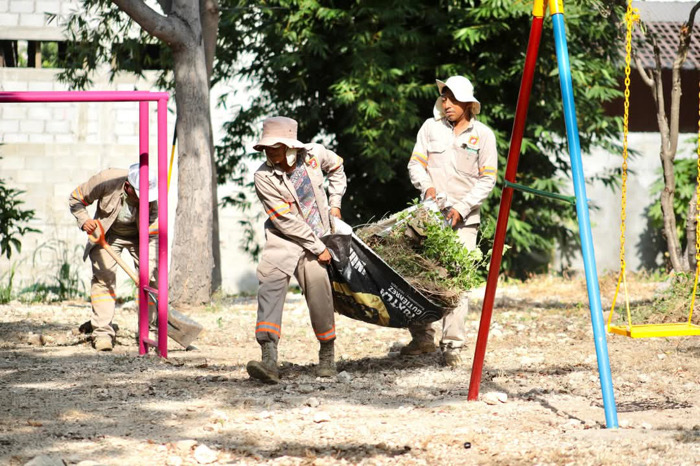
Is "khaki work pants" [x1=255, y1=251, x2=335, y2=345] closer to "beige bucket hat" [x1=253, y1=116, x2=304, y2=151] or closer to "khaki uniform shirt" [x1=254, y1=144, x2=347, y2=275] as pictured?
"khaki uniform shirt" [x1=254, y1=144, x2=347, y2=275]

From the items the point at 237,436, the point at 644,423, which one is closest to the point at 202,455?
the point at 237,436

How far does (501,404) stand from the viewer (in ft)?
16.4

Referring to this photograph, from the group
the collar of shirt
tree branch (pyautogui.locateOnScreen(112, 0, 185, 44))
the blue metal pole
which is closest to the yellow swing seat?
the blue metal pole

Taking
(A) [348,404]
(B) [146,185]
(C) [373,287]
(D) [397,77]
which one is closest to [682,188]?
(D) [397,77]

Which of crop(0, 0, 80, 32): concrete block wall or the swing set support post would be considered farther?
crop(0, 0, 80, 32): concrete block wall

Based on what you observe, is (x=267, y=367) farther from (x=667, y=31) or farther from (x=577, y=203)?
(x=667, y=31)

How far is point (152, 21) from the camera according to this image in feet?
28.5

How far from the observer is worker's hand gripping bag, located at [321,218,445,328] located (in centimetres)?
557

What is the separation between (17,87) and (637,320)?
33.5ft

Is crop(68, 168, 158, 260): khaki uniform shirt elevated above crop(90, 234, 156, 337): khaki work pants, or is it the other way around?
crop(68, 168, 158, 260): khaki uniform shirt

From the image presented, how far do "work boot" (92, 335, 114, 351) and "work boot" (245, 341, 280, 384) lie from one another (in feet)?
5.87

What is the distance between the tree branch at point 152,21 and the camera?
8367 millimetres

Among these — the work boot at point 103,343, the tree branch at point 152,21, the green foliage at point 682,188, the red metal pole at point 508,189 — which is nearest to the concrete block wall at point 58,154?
the tree branch at point 152,21

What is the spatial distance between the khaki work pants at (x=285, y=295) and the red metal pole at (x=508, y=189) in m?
1.09
